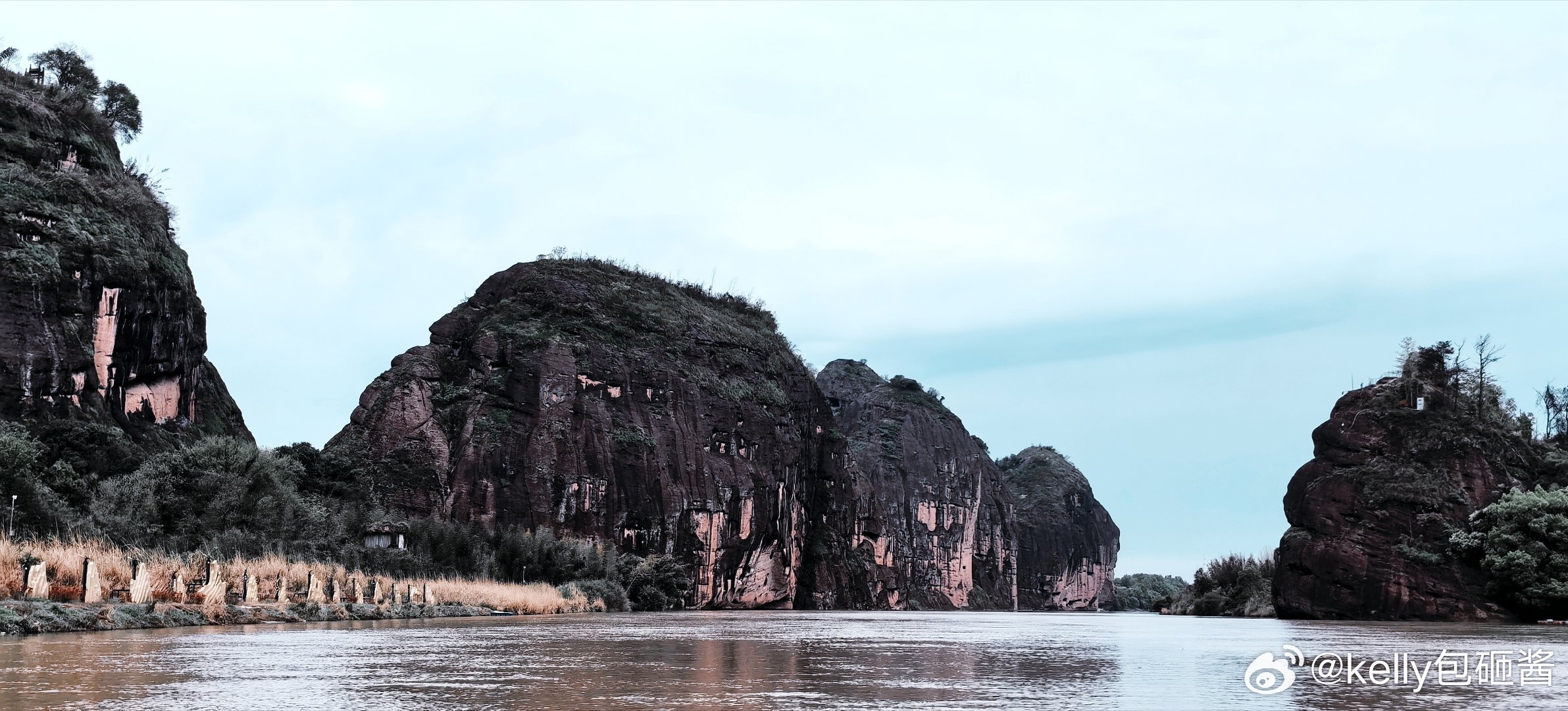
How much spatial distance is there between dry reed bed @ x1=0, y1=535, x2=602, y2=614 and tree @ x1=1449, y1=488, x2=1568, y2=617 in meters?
39.2

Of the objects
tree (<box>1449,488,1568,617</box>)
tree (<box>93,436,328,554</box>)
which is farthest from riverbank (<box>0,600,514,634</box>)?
tree (<box>1449,488,1568,617</box>)

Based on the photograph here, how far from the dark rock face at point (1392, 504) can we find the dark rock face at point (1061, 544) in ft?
372

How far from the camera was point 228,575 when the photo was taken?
32250 millimetres

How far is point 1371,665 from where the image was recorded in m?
16.1

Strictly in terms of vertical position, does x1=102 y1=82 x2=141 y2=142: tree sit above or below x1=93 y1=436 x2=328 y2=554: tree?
above

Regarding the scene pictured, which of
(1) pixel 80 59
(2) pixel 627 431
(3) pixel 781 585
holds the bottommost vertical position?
(3) pixel 781 585

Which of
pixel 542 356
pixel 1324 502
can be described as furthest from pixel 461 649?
pixel 542 356

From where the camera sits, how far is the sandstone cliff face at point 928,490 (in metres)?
144

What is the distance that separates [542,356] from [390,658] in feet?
237

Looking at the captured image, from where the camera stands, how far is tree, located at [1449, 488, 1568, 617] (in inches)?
1885

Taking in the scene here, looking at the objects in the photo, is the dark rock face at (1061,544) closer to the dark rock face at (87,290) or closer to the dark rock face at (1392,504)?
the dark rock face at (1392,504)

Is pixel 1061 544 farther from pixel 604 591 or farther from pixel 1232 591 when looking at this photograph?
pixel 604 591

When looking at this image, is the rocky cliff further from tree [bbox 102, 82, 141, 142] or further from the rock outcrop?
tree [bbox 102, 82, 141, 142]

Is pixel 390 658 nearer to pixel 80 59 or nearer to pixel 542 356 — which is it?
pixel 542 356
